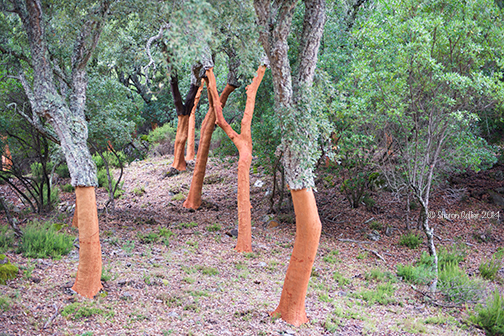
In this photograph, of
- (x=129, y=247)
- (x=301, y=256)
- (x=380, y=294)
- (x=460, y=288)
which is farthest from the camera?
(x=129, y=247)

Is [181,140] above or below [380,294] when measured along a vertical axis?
above

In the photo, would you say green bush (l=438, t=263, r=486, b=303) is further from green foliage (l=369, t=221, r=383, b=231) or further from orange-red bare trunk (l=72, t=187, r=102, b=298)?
orange-red bare trunk (l=72, t=187, r=102, b=298)

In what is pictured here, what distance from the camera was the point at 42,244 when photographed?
7301mm

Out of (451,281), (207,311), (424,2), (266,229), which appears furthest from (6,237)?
(424,2)

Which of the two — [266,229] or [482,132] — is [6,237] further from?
[482,132]

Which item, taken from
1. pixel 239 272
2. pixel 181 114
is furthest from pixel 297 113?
pixel 181 114

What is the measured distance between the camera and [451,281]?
288 inches

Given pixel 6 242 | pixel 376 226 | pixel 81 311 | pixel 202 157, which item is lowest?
pixel 376 226

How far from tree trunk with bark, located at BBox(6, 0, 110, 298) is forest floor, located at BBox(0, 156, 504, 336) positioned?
56cm

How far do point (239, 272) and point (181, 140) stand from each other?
9.14m

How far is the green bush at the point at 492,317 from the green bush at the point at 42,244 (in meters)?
7.86

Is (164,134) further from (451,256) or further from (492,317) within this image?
(492,317)

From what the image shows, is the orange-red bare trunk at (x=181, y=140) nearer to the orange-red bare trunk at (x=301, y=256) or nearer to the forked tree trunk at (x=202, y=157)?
the forked tree trunk at (x=202, y=157)

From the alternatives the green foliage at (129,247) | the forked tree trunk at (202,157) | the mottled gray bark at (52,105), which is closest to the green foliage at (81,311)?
the mottled gray bark at (52,105)
